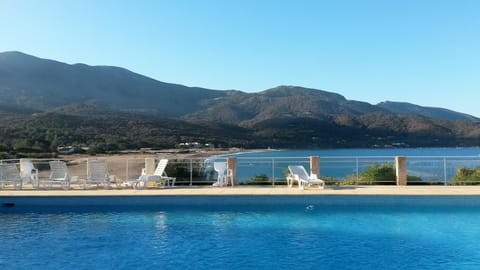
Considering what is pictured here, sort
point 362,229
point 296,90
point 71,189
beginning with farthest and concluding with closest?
point 296,90, point 71,189, point 362,229

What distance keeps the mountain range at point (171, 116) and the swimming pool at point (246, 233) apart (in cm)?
3804

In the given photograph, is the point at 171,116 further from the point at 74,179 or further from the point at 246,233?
the point at 246,233

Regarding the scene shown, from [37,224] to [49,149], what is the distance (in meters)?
46.4

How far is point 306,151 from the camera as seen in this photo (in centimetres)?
9350

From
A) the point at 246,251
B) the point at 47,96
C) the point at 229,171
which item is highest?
the point at 47,96

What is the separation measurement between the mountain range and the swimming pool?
38.0 meters

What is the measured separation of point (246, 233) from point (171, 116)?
326 feet

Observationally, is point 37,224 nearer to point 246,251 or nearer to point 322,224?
point 246,251

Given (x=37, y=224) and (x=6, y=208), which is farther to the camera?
(x=6, y=208)

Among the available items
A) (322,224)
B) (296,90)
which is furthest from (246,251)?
(296,90)

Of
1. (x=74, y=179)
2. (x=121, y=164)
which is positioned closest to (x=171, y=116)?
(x=121, y=164)

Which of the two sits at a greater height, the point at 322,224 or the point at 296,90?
the point at 296,90

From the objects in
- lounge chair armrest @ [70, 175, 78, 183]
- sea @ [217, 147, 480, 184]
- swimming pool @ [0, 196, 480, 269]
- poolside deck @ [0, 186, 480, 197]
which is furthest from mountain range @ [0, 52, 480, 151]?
swimming pool @ [0, 196, 480, 269]

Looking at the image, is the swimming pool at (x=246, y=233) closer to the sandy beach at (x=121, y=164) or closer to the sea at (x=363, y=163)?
the sea at (x=363, y=163)
